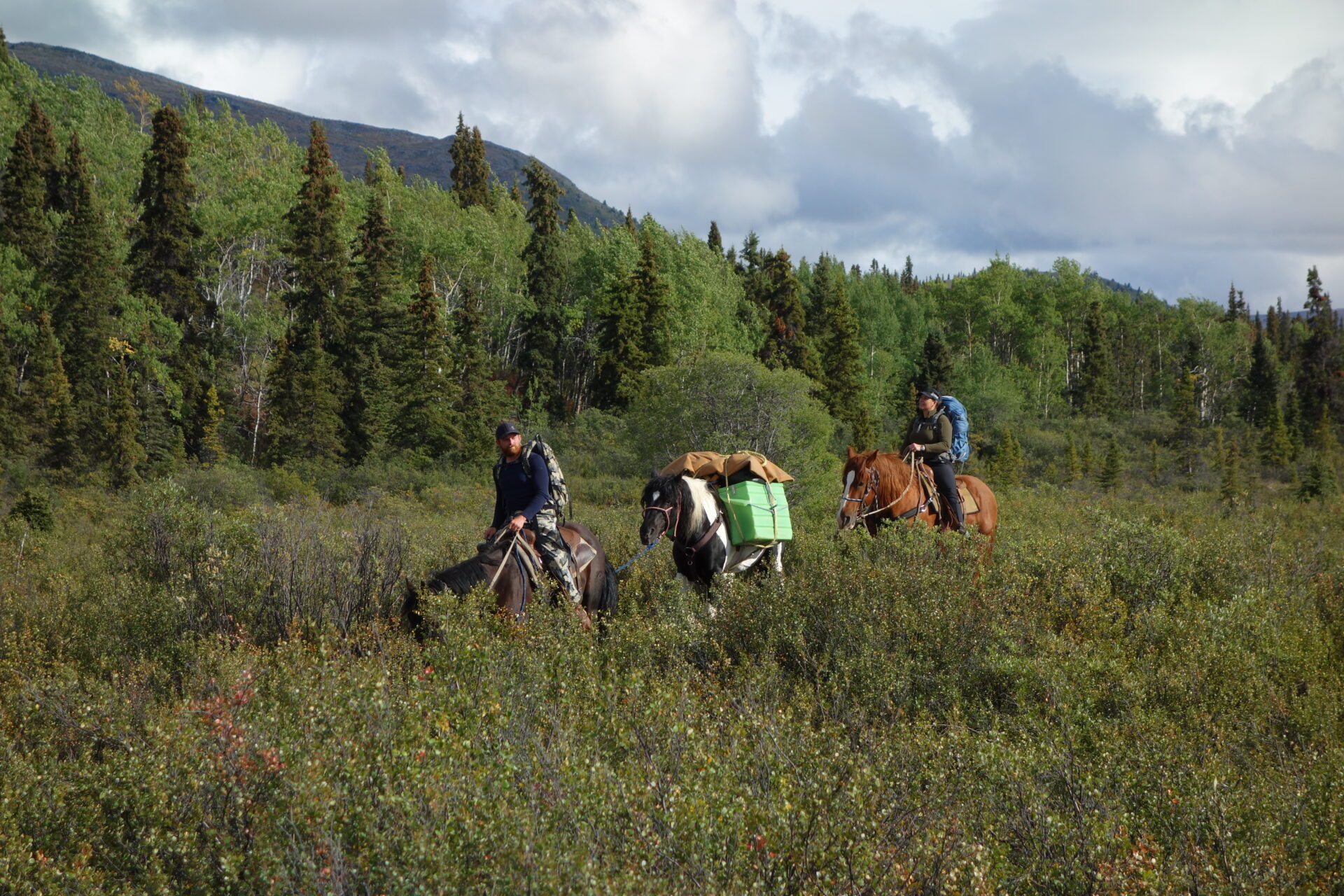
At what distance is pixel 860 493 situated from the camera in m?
10.5

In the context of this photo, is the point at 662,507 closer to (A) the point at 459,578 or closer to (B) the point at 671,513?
(B) the point at 671,513

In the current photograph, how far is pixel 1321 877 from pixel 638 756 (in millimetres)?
3058

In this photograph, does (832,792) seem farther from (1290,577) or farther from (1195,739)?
(1290,577)

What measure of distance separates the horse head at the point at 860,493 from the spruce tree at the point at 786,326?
40613mm

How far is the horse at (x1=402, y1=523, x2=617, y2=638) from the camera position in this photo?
714cm

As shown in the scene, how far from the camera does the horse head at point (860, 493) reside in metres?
10.4

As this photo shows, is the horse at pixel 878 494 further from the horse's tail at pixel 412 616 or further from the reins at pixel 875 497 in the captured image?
the horse's tail at pixel 412 616

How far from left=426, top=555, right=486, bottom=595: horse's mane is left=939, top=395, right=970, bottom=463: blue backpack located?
6.06m

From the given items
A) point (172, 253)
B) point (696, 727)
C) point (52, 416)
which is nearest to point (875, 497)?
point (696, 727)

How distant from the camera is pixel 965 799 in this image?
4.50m

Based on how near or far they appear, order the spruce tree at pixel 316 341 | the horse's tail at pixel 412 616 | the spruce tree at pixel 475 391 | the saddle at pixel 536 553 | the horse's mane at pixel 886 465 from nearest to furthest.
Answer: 1. the horse's tail at pixel 412 616
2. the saddle at pixel 536 553
3. the horse's mane at pixel 886 465
4. the spruce tree at pixel 316 341
5. the spruce tree at pixel 475 391

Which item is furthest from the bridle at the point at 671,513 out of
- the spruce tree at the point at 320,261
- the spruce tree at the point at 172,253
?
the spruce tree at the point at 172,253

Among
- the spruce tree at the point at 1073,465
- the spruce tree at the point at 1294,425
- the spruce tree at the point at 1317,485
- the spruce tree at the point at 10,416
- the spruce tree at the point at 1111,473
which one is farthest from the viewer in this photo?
the spruce tree at the point at 1294,425

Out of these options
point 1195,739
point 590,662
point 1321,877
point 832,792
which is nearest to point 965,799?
point 832,792
